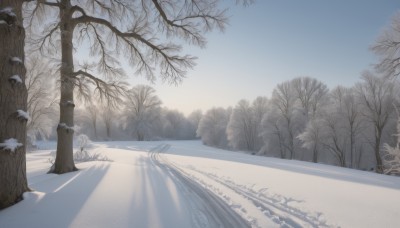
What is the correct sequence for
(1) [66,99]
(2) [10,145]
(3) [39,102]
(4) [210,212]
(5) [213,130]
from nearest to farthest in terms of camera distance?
1. (2) [10,145]
2. (4) [210,212]
3. (1) [66,99]
4. (3) [39,102]
5. (5) [213,130]

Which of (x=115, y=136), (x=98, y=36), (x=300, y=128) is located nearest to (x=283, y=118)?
(x=300, y=128)

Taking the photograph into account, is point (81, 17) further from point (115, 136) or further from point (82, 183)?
point (115, 136)

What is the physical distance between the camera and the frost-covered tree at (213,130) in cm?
7131

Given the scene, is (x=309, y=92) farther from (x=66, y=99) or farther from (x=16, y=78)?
(x=16, y=78)

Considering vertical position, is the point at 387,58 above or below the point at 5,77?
above

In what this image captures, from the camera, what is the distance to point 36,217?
164 inches

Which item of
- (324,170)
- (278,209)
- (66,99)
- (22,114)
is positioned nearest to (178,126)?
(324,170)

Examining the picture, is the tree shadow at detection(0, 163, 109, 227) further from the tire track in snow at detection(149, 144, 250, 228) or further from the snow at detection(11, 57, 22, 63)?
the snow at detection(11, 57, 22, 63)

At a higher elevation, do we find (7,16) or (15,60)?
(7,16)

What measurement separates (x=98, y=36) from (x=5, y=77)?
540 centimetres

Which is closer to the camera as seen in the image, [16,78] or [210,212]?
[16,78]

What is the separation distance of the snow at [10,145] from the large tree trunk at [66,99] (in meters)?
3.63

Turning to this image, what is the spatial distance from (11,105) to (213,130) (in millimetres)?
68035

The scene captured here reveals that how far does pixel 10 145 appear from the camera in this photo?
A: 4652 millimetres
